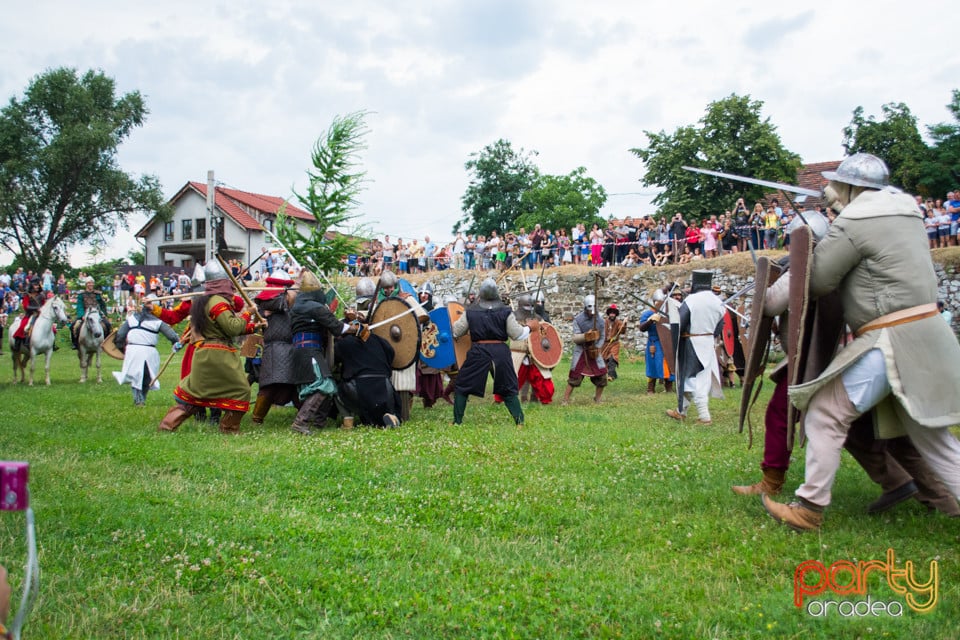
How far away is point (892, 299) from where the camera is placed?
3855mm

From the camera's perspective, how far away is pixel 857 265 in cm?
394

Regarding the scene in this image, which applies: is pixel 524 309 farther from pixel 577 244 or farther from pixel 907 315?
pixel 577 244

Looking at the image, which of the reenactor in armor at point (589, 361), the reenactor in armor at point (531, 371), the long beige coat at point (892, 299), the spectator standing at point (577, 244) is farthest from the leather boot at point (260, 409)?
the spectator standing at point (577, 244)

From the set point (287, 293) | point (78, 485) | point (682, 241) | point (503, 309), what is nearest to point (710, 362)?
point (503, 309)

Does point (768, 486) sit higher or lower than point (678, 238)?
lower

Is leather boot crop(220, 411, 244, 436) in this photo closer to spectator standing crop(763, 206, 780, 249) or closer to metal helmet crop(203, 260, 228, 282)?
metal helmet crop(203, 260, 228, 282)

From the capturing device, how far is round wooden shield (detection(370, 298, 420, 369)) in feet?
28.5

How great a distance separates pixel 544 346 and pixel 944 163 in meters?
24.1

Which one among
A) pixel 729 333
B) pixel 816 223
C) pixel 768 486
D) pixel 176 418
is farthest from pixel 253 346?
pixel 729 333

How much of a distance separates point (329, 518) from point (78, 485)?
1.89 m

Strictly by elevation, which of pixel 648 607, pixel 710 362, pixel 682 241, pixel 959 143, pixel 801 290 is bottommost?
pixel 648 607

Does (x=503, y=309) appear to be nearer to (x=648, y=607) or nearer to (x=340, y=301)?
(x=340, y=301)

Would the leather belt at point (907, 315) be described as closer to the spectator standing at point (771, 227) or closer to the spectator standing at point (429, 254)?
the spectator standing at point (771, 227)

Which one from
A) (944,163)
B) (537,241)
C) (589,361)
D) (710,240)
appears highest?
(944,163)
